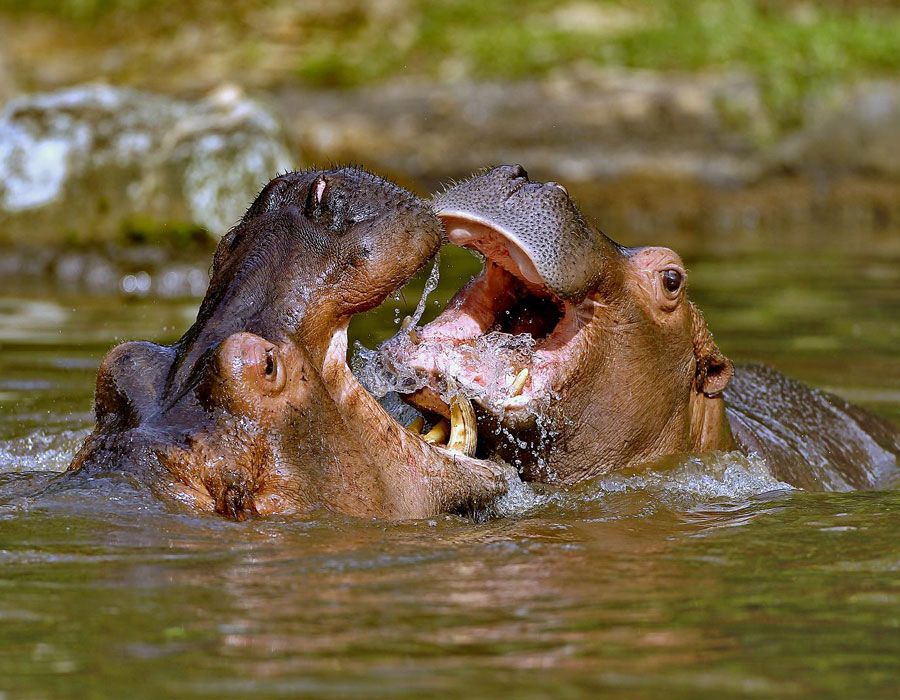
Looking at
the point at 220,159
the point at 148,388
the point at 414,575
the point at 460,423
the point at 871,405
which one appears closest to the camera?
the point at 414,575

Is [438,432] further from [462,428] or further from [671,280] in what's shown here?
[671,280]

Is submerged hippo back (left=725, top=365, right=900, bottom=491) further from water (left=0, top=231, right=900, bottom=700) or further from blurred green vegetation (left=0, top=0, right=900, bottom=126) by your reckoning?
blurred green vegetation (left=0, top=0, right=900, bottom=126)

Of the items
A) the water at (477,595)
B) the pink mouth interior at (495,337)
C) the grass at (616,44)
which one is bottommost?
the water at (477,595)

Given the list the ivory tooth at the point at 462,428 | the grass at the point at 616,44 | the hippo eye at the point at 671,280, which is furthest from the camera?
the grass at the point at 616,44

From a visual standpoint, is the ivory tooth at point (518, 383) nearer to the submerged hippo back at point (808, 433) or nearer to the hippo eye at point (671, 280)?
the hippo eye at point (671, 280)

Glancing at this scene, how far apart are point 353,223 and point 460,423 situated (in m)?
0.79

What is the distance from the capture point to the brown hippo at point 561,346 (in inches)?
184

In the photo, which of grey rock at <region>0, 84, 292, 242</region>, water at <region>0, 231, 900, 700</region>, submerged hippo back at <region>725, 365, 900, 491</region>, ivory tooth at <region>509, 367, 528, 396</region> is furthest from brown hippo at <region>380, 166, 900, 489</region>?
grey rock at <region>0, 84, 292, 242</region>

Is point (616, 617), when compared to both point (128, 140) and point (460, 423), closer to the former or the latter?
point (460, 423)

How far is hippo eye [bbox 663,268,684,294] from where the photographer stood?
5.01m

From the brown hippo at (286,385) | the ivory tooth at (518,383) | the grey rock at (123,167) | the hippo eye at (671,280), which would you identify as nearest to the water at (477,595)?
the brown hippo at (286,385)

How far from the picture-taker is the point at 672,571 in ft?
12.1

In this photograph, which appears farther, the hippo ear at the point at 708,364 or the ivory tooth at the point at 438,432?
the hippo ear at the point at 708,364

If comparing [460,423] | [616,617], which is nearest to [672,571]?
[616,617]
